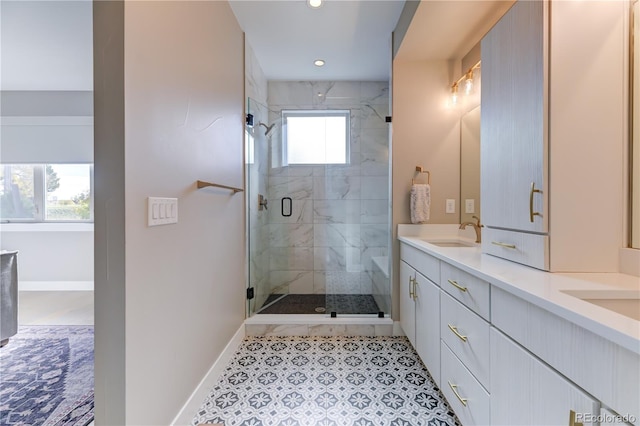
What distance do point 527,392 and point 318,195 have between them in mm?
2660

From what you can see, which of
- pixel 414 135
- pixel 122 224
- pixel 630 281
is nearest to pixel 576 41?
pixel 630 281

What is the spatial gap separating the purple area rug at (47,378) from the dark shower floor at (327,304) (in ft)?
4.51

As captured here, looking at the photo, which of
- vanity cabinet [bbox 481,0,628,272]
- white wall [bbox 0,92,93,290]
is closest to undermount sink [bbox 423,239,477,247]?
vanity cabinet [bbox 481,0,628,272]

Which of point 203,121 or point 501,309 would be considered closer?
point 501,309

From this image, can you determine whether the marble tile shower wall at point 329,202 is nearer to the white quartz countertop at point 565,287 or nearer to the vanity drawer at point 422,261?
the vanity drawer at point 422,261

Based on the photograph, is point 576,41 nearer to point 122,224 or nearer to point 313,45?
point 122,224

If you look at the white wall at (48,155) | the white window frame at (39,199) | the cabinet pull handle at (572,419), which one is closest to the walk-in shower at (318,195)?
the cabinet pull handle at (572,419)

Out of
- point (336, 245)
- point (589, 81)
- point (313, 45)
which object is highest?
point (313, 45)

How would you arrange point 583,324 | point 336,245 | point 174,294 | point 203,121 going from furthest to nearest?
1. point 336,245
2. point 203,121
3. point 174,294
4. point 583,324

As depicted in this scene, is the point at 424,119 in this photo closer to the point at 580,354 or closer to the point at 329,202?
the point at 329,202

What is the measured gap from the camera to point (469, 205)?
7.55ft

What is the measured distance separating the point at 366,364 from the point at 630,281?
→ 1537 millimetres

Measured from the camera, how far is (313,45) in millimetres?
2555

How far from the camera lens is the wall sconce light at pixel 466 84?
2.16 meters
